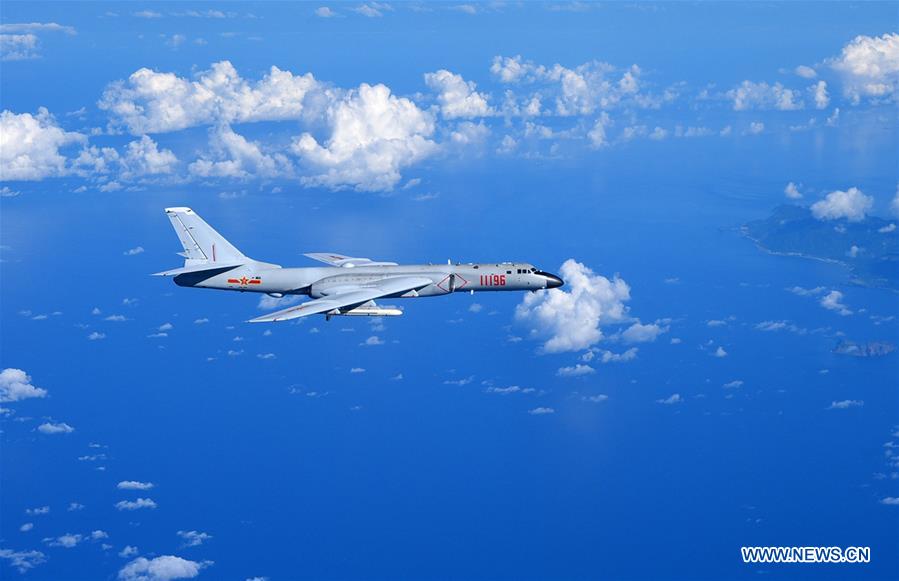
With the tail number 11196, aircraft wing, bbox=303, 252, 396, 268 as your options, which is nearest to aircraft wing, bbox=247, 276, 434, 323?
aircraft wing, bbox=303, 252, 396, 268

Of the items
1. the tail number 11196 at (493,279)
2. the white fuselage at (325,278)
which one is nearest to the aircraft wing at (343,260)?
the white fuselage at (325,278)

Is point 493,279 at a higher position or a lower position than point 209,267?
higher

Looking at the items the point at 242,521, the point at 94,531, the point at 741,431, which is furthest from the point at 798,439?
the point at 94,531

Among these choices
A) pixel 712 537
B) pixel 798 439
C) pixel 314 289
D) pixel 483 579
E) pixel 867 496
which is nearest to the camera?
pixel 314 289

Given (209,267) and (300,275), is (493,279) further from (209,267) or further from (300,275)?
(209,267)

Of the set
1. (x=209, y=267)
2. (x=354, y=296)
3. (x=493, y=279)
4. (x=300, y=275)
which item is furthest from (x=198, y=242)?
(x=493, y=279)

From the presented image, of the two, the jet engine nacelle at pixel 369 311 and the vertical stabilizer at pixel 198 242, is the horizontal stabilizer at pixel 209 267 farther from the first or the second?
the jet engine nacelle at pixel 369 311

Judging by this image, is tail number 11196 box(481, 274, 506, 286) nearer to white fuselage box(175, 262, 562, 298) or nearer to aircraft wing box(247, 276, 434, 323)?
white fuselage box(175, 262, 562, 298)

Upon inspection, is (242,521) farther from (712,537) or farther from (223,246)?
(223,246)

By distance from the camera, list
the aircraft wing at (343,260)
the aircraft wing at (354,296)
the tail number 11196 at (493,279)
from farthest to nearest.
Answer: the tail number 11196 at (493,279)
the aircraft wing at (343,260)
the aircraft wing at (354,296)
